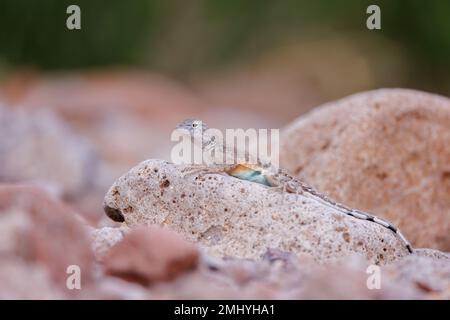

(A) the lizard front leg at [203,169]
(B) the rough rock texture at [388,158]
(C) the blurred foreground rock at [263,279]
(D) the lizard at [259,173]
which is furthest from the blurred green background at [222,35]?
(C) the blurred foreground rock at [263,279]

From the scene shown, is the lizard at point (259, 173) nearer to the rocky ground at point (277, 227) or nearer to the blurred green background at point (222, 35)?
→ the rocky ground at point (277, 227)

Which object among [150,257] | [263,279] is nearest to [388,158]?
[263,279]

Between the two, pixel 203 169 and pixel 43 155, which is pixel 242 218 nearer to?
pixel 203 169

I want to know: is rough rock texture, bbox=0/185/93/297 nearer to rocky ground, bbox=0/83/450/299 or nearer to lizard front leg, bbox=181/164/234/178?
rocky ground, bbox=0/83/450/299

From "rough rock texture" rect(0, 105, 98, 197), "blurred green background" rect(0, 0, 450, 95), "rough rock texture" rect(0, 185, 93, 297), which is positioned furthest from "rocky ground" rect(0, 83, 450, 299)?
"blurred green background" rect(0, 0, 450, 95)
